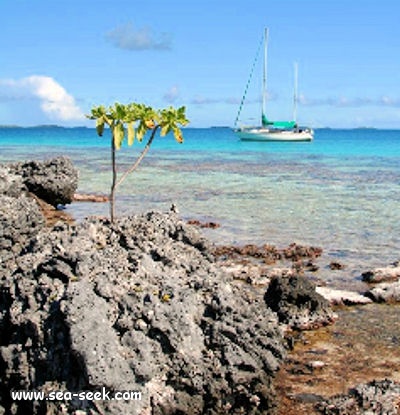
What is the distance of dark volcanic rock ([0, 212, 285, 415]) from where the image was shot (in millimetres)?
7148

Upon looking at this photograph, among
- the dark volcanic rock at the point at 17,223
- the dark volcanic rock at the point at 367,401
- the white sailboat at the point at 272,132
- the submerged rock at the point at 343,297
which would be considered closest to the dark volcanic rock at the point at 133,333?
the dark volcanic rock at the point at 367,401

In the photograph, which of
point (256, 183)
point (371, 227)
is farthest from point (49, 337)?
point (256, 183)

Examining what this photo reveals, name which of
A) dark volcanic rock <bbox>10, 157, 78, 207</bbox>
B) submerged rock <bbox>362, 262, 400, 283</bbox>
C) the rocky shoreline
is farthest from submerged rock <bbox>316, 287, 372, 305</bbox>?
dark volcanic rock <bbox>10, 157, 78, 207</bbox>

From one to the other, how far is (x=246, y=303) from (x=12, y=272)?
10.2 feet

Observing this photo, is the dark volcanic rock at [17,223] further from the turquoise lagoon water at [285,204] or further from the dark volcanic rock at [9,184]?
the turquoise lagoon water at [285,204]

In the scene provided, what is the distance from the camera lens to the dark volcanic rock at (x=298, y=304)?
38.7 ft

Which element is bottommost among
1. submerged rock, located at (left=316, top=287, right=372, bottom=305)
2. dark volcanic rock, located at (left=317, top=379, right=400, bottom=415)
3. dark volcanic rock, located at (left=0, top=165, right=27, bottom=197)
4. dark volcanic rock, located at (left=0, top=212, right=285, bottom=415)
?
dark volcanic rock, located at (left=317, top=379, right=400, bottom=415)

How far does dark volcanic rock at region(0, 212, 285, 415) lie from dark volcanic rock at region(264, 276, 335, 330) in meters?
2.74

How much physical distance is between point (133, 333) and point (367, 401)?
322 centimetres

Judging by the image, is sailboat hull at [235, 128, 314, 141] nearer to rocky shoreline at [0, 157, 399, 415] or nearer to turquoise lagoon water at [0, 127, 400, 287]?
turquoise lagoon water at [0, 127, 400, 287]

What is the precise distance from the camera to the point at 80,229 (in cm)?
959

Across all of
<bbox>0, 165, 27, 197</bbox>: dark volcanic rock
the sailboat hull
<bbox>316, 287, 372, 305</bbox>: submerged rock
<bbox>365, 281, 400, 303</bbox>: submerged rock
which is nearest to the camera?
<bbox>316, 287, 372, 305</bbox>: submerged rock

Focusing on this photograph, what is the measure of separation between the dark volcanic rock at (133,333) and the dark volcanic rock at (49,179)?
16.2 m

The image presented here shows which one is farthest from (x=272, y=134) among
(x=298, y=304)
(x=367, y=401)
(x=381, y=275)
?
(x=367, y=401)
